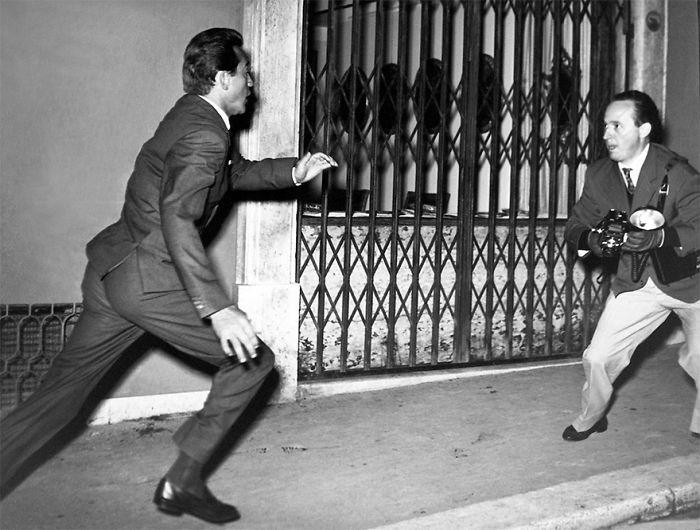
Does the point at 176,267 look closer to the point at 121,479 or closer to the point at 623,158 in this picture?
the point at 121,479

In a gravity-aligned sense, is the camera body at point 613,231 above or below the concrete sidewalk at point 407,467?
above

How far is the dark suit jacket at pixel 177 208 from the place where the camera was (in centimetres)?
361

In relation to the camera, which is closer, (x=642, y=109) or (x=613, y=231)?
(x=613, y=231)

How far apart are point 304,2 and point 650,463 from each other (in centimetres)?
383

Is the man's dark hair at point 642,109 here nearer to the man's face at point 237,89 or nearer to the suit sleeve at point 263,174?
the suit sleeve at point 263,174

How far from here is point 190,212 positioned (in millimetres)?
3641

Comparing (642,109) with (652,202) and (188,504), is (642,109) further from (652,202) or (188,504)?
(188,504)

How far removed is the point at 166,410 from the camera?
5.73m

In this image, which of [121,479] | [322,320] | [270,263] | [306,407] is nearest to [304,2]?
[270,263]

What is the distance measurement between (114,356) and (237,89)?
1.42 metres

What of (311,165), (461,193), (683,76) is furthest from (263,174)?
(683,76)

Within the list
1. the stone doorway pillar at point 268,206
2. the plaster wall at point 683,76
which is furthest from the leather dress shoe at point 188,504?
the plaster wall at point 683,76

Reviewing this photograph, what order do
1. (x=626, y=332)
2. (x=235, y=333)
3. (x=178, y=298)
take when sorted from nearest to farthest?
1. (x=235, y=333)
2. (x=178, y=298)
3. (x=626, y=332)

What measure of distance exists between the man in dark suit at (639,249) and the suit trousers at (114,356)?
7.42ft
